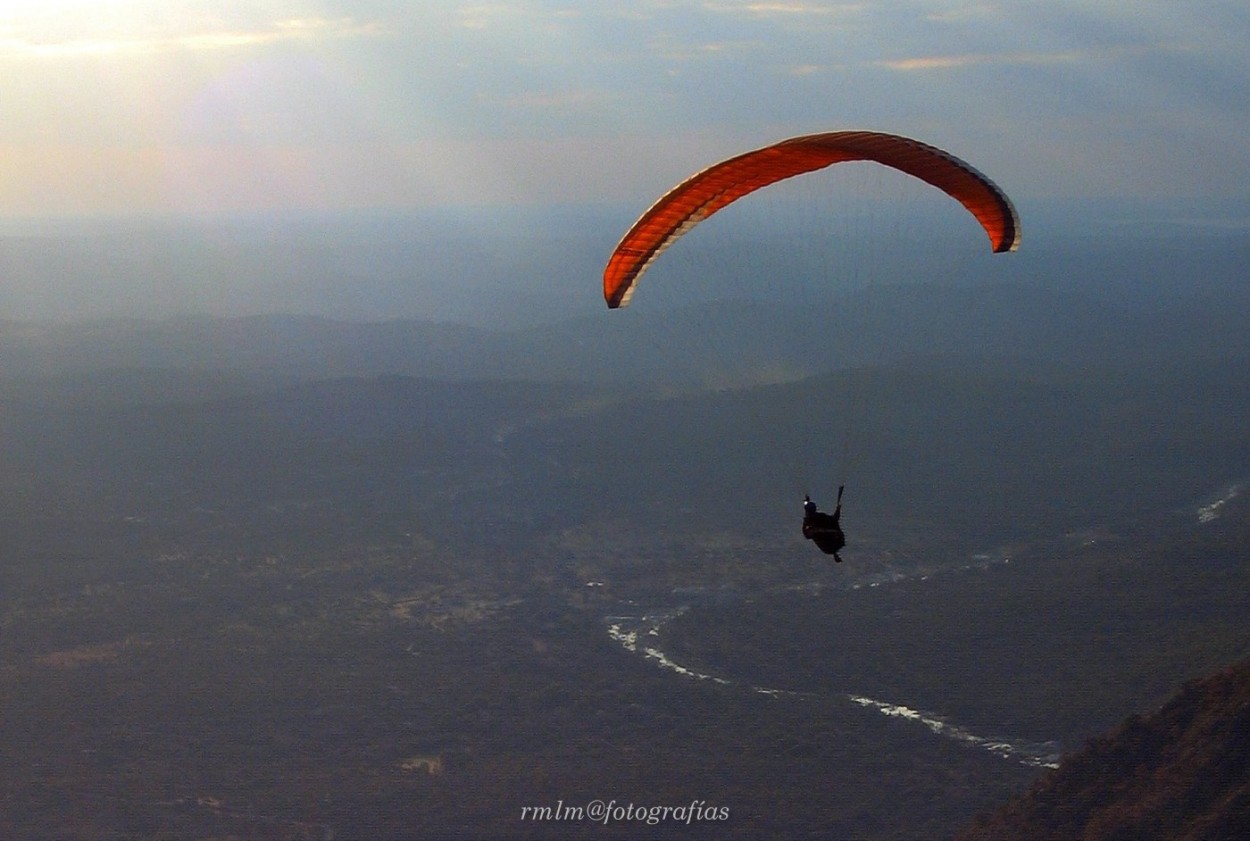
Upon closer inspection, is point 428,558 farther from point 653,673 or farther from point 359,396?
point 359,396

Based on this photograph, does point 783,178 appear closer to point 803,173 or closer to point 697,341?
point 803,173

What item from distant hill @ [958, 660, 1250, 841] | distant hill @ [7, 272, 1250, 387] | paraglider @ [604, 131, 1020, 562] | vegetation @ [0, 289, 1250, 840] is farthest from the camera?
distant hill @ [7, 272, 1250, 387]

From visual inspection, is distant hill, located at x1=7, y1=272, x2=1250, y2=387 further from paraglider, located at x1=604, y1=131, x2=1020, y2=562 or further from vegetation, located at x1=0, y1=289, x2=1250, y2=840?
paraglider, located at x1=604, y1=131, x2=1020, y2=562

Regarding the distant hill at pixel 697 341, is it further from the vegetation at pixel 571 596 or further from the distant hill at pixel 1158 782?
the distant hill at pixel 1158 782

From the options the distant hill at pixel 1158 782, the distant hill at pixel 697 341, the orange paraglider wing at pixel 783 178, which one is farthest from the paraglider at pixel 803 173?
the distant hill at pixel 697 341

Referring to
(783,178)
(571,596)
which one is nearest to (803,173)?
(783,178)

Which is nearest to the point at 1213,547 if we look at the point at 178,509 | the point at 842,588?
the point at 842,588

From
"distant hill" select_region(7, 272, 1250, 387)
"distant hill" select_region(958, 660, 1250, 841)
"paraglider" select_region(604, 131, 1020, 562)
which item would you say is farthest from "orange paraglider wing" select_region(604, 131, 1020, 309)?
"distant hill" select_region(7, 272, 1250, 387)
